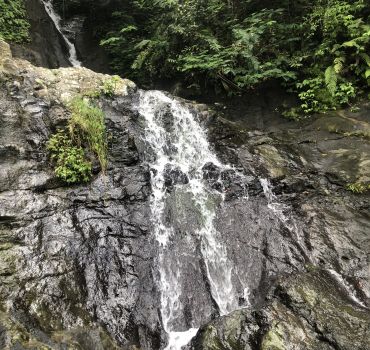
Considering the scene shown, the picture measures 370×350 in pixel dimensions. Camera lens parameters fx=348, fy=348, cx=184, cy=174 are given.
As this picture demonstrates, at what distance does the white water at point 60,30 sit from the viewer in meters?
14.1

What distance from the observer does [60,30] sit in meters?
15.0

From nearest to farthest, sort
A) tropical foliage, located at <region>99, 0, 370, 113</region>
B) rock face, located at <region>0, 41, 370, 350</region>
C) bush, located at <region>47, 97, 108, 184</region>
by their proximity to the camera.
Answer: rock face, located at <region>0, 41, 370, 350</region> → bush, located at <region>47, 97, 108, 184</region> → tropical foliage, located at <region>99, 0, 370, 113</region>

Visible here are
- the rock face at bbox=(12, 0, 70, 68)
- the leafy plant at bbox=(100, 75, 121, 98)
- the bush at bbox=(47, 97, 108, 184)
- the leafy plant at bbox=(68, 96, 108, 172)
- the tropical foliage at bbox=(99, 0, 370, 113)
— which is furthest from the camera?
the rock face at bbox=(12, 0, 70, 68)

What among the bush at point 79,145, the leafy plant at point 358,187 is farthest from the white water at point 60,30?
the leafy plant at point 358,187

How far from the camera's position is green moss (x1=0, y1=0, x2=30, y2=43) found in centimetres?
1171

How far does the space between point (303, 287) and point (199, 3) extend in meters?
10.2

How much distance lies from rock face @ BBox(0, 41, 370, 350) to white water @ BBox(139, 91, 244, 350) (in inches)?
6.0

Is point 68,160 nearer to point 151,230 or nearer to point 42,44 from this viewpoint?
point 151,230

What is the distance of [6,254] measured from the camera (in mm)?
5422

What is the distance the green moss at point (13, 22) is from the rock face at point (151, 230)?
3340mm

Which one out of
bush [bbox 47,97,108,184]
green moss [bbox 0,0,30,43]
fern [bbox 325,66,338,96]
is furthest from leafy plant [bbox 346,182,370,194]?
green moss [bbox 0,0,30,43]

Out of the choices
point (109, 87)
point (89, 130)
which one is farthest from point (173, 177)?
point (109, 87)

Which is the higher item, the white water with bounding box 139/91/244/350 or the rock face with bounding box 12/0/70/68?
the rock face with bounding box 12/0/70/68

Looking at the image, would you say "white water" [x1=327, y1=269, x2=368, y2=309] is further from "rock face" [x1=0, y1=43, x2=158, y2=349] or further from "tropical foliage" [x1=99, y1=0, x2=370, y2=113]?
"tropical foliage" [x1=99, y1=0, x2=370, y2=113]
